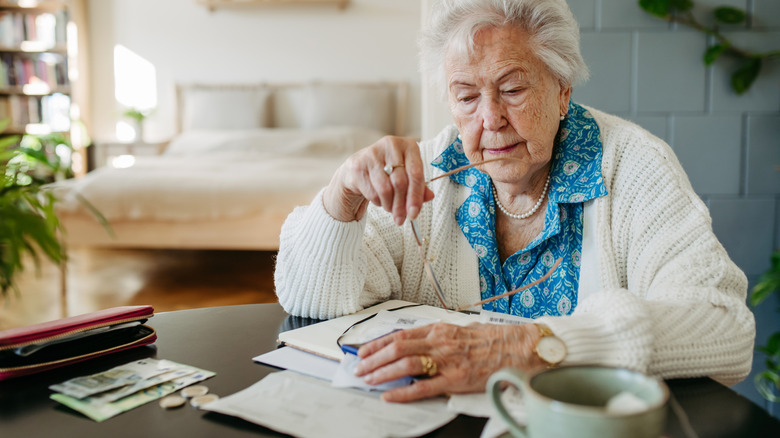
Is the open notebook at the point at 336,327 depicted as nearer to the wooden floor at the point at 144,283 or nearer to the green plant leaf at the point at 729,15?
the green plant leaf at the point at 729,15

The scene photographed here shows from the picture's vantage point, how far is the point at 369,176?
91 centimetres

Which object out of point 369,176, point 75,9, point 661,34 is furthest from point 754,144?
point 75,9

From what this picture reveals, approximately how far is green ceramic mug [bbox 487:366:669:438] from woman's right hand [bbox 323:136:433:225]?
392 millimetres

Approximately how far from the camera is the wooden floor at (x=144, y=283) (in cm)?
305

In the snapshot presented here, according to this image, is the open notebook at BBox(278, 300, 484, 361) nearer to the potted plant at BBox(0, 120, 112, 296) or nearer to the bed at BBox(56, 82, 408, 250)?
the potted plant at BBox(0, 120, 112, 296)

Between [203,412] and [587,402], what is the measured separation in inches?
15.2

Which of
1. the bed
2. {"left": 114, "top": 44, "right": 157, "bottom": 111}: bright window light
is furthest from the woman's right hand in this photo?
{"left": 114, "top": 44, "right": 157, "bottom": 111}: bright window light

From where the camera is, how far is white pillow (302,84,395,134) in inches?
196

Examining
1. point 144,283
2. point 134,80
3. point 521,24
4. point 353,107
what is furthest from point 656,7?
point 134,80

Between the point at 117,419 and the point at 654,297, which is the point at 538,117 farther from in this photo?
the point at 117,419

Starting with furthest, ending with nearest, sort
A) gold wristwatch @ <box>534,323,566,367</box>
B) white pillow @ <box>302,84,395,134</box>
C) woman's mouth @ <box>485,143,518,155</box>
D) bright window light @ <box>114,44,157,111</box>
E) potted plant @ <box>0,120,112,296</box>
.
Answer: bright window light @ <box>114,44,157,111</box>
white pillow @ <box>302,84,395,134</box>
woman's mouth @ <box>485,143,518,155</box>
gold wristwatch @ <box>534,323,566,367</box>
potted plant @ <box>0,120,112,296</box>

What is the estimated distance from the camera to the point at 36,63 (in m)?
5.24

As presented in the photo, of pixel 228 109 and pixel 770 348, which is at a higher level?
pixel 228 109

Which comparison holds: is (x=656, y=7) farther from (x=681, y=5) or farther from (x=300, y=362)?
(x=300, y=362)
